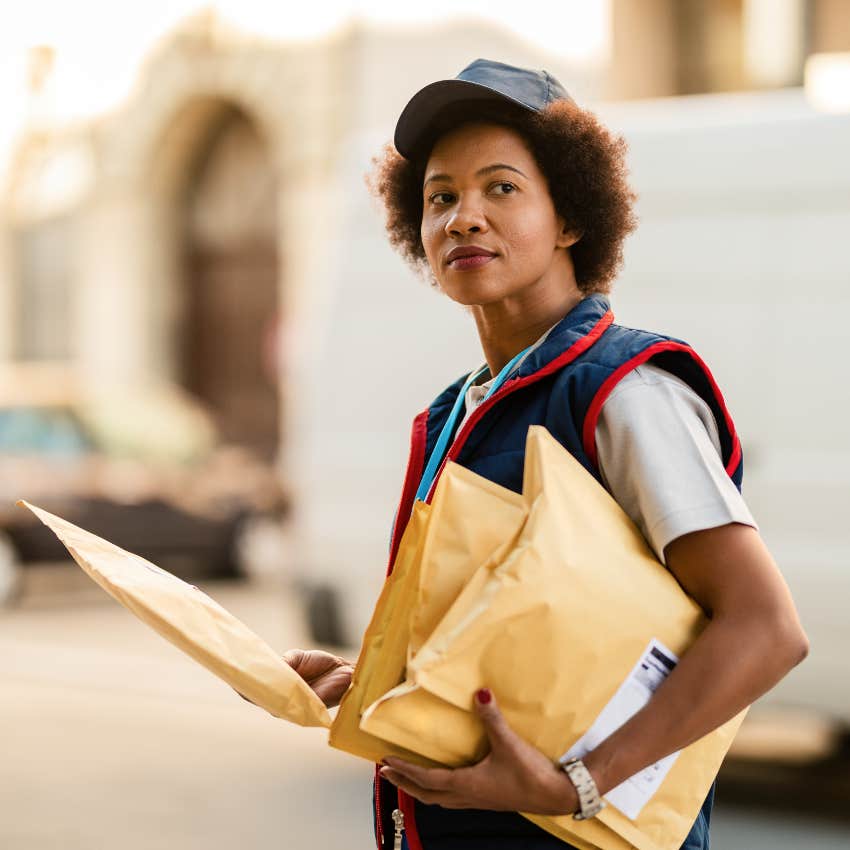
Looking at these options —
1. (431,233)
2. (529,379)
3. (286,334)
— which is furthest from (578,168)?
(286,334)

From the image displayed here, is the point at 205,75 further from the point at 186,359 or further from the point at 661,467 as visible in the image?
the point at 661,467

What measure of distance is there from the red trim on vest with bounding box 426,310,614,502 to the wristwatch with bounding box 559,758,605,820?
14.2 inches

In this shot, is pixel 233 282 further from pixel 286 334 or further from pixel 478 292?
pixel 478 292

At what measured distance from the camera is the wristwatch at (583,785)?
5.05 ft

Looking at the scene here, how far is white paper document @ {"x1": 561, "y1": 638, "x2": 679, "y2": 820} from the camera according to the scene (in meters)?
1.56

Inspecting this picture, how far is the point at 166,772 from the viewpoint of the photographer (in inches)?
229

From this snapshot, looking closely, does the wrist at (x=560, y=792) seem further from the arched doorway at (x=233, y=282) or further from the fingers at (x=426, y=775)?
the arched doorway at (x=233, y=282)

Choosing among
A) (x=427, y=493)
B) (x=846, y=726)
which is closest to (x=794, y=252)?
(x=846, y=726)

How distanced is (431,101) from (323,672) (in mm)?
717

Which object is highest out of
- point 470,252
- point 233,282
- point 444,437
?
point 470,252

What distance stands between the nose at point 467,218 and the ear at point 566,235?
143 millimetres

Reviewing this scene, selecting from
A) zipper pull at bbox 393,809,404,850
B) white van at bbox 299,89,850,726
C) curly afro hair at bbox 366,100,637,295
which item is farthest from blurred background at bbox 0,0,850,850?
zipper pull at bbox 393,809,404,850

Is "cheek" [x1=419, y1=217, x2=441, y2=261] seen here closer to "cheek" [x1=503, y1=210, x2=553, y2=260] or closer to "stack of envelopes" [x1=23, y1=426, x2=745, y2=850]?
"cheek" [x1=503, y1=210, x2=553, y2=260]

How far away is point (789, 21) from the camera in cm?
1295
